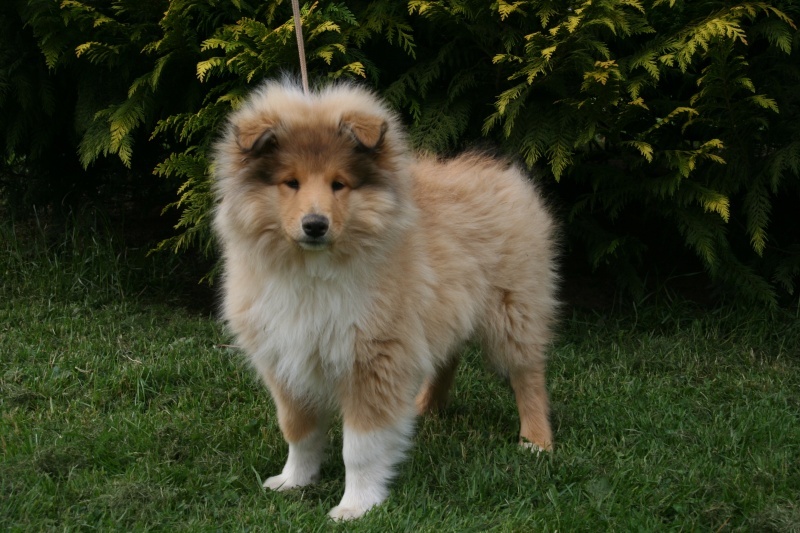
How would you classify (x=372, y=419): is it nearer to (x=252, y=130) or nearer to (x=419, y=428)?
(x=419, y=428)

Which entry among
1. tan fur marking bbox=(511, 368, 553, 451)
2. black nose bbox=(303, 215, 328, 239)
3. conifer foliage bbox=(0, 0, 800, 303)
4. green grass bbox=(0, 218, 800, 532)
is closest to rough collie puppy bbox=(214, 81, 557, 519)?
black nose bbox=(303, 215, 328, 239)

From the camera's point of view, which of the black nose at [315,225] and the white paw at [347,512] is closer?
the black nose at [315,225]

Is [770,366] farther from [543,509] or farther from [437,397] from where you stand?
[543,509]

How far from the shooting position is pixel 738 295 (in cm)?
613

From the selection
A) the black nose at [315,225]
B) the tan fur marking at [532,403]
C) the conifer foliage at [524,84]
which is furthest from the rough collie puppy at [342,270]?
the conifer foliage at [524,84]

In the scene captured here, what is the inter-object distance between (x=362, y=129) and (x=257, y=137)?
0.42m

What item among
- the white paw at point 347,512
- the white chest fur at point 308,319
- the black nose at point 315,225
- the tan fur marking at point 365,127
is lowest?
the white paw at point 347,512

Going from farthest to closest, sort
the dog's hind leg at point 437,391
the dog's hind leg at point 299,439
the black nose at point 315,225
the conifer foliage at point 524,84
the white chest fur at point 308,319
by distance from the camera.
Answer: the conifer foliage at point 524,84 < the dog's hind leg at point 437,391 < the dog's hind leg at point 299,439 < the white chest fur at point 308,319 < the black nose at point 315,225

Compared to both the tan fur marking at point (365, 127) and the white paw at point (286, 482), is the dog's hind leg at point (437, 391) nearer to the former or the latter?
the white paw at point (286, 482)

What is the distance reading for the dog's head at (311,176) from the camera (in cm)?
340

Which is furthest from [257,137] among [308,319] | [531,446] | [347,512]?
[531,446]

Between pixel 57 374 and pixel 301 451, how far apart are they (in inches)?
71.2

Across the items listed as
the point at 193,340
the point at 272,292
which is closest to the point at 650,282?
the point at 193,340

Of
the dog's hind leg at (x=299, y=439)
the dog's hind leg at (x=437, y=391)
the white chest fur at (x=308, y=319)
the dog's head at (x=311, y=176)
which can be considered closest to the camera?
the dog's head at (x=311, y=176)
